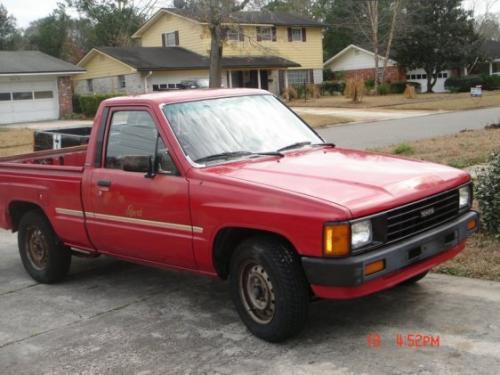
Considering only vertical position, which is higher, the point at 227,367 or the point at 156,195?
the point at 156,195

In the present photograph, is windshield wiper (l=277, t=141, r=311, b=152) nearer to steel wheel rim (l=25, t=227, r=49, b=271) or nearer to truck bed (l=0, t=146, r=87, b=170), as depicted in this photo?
steel wheel rim (l=25, t=227, r=49, b=271)

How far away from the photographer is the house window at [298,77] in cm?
4740

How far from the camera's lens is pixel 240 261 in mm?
4488

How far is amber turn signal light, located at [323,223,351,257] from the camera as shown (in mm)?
3902

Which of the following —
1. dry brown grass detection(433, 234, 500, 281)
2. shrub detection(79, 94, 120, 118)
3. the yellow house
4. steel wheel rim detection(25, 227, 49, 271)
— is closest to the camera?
dry brown grass detection(433, 234, 500, 281)

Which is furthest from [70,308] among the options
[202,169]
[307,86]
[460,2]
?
[460,2]

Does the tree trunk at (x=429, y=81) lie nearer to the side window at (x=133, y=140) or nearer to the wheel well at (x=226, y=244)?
the side window at (x=133, y=140)

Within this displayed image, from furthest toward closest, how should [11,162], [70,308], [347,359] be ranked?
1. [11,162]
2. [70,308]
3. [347,359]

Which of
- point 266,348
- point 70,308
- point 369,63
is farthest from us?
point 369,63

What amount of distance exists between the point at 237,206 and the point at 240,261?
1.31 feet

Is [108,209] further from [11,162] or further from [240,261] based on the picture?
[11,162]

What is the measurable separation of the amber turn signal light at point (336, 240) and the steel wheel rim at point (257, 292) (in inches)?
22.3

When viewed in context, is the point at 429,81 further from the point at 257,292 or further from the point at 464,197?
the point at 257,292

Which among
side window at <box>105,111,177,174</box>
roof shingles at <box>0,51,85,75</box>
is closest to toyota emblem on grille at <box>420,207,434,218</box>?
side window at <box>105,111,177,174</box>
